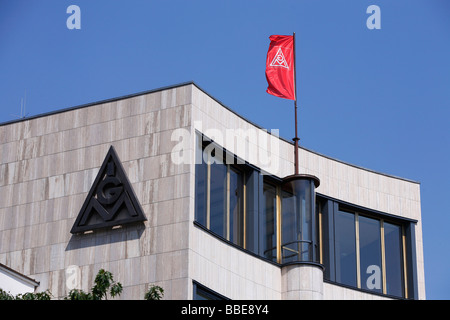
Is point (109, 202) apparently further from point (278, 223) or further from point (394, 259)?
point (394, 259)

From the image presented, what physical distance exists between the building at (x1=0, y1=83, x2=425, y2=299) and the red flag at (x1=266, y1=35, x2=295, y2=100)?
2112 millimetres

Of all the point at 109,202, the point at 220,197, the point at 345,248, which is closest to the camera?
the point at 109,202

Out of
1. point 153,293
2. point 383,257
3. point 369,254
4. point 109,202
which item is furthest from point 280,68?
point 153,293

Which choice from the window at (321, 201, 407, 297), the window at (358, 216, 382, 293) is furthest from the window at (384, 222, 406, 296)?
the window at (358, 216, 382, 293)

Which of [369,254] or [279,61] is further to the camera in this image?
[369,254]

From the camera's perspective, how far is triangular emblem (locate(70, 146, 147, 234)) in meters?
28.6

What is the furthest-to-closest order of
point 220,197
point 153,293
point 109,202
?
point 220,197 < point 109,202 < point 153,293

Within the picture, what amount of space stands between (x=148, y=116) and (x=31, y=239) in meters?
5.07

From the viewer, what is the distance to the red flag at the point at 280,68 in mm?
34594

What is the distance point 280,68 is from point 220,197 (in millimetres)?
6389

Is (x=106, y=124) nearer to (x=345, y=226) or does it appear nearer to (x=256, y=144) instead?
(x=256, y=144)

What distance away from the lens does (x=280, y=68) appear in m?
34.8

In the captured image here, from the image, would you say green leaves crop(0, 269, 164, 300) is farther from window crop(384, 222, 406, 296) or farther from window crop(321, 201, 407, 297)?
window crop(384, 222, 406, 296)

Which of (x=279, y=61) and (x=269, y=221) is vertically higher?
(x=279, y=61)
